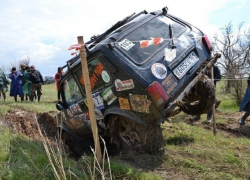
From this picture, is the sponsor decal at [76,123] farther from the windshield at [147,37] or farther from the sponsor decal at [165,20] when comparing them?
the sponsor decal at [165,20]

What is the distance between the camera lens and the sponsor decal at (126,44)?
165 inches

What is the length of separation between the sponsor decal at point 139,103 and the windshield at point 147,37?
520 mm

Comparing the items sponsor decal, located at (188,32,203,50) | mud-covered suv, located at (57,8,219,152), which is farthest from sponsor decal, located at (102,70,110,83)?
sponsor decal, located at (188,32,203,50)

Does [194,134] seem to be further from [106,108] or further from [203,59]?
[106,108]

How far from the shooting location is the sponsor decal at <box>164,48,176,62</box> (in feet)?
13.7

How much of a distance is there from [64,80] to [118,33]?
1.62 m

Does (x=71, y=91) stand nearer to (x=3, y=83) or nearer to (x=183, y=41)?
(x=183, y=41)

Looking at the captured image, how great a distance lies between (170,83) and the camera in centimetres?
400

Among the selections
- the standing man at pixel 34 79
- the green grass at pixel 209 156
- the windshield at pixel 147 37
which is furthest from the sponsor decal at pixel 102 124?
the standing man at pixel 34 79

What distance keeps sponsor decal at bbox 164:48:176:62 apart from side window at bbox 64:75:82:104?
A: 5.81ft

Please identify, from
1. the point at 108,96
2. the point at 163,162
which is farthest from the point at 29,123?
the point at 163,162

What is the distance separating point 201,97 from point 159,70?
1394mm

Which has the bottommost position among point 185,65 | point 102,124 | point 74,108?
point 102,124

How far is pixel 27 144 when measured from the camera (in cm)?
520
